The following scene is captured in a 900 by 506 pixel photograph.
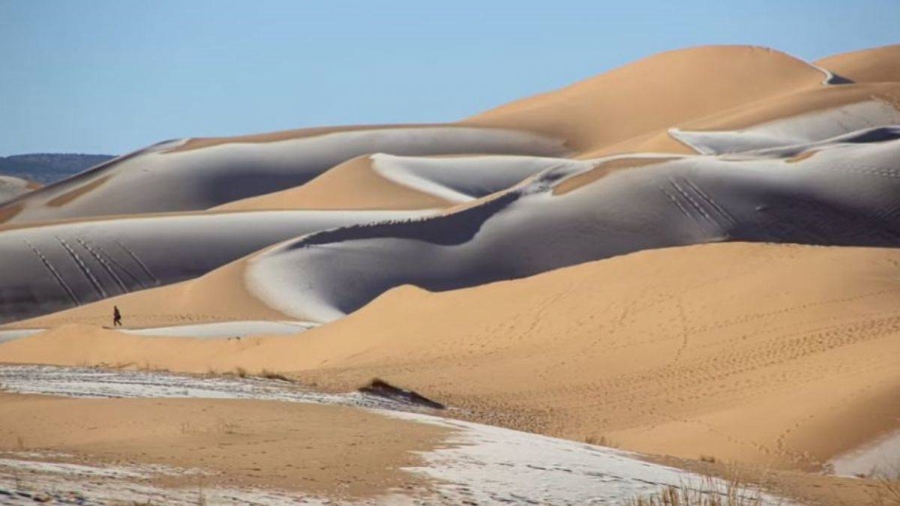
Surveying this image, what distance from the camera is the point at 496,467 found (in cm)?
1063

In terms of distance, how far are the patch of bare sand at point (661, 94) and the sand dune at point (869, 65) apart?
404 centimetres

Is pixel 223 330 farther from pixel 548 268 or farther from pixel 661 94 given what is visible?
pixel 661 94

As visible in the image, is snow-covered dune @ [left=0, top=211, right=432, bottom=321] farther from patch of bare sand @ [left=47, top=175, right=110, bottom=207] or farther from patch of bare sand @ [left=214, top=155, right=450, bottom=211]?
patch of bare sand @ [left=47, top=175, right=110, bottom=207]

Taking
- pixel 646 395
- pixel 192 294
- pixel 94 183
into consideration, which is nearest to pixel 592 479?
pixel 646 395

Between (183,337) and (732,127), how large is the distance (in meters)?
43.5

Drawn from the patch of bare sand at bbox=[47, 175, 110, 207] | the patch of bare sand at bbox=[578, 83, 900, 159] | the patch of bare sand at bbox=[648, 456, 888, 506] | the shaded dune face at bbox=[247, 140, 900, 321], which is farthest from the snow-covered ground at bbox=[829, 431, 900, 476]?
the patch of bare sand at bbox=[47, 175, 110, 207]

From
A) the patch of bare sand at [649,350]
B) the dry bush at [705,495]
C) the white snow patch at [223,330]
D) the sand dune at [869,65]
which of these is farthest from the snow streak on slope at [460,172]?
the dry bush at [705,495]

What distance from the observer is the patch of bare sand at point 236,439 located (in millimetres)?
9414

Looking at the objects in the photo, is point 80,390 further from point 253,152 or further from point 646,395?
point 253,152

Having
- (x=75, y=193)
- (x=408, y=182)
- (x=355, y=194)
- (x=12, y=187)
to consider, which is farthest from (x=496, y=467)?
(x=12, y=187)

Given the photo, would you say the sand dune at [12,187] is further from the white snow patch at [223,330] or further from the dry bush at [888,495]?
the dry bush at [888,495]

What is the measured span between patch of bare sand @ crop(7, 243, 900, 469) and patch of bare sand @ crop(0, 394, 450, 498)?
5.10 meters

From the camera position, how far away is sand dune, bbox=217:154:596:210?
64.0m

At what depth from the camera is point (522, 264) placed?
46.8 metres
